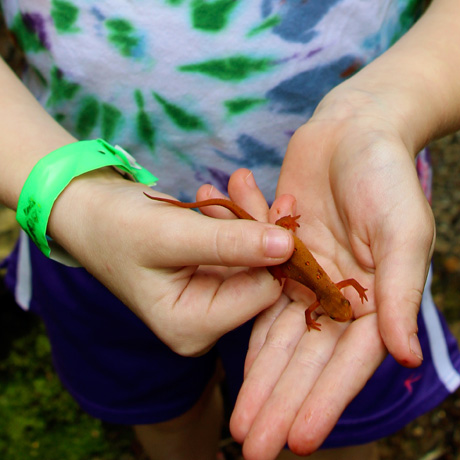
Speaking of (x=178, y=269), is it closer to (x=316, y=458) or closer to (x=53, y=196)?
(x=53, y=196)

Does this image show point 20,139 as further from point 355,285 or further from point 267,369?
point 355,285

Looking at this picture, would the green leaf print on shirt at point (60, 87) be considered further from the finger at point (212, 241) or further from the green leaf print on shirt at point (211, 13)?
the finger at point (212, 241)

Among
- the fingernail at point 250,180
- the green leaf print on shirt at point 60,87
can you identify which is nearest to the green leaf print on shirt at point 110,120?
the green leaf print on shirt at point 60,87

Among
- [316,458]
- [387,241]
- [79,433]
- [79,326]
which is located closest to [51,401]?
[79,433]

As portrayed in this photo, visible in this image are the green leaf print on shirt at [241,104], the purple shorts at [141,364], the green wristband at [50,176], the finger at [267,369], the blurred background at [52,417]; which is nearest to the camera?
the finger at [267,369]

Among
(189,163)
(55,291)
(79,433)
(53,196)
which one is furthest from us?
(79,433)

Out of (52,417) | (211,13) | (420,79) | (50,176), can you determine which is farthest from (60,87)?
(52,417)
